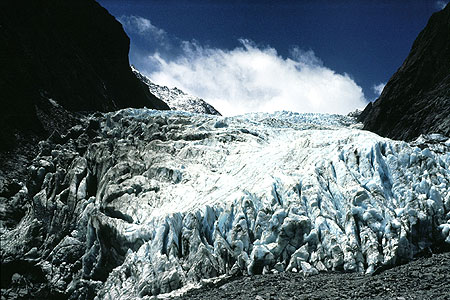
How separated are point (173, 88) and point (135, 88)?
190 feet

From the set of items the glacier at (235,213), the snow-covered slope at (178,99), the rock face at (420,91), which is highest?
the snow-covered slope at (178,99)

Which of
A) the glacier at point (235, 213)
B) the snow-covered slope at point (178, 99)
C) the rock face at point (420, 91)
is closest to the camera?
the glacier at point (235, 213)

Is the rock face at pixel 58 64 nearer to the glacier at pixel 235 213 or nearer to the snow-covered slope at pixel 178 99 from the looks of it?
the glacier at pixel 235 213

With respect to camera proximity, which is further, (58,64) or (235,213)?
(58,64)

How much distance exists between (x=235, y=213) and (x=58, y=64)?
40.2m

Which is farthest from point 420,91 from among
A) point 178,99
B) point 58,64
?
point 178,99

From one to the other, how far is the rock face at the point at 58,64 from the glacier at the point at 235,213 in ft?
34.9

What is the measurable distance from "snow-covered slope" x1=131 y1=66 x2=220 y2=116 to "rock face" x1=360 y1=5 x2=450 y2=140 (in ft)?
228

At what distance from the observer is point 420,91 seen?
4516 centimetres

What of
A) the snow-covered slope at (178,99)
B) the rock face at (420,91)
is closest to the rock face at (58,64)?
the snow-covered slope at (178,99)

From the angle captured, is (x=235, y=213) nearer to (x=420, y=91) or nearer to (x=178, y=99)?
(x=420, y=91)

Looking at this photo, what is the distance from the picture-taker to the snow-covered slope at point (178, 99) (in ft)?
378

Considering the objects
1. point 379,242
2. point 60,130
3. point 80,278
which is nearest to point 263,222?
point 379,242

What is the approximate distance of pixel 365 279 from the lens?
46.6 ft
